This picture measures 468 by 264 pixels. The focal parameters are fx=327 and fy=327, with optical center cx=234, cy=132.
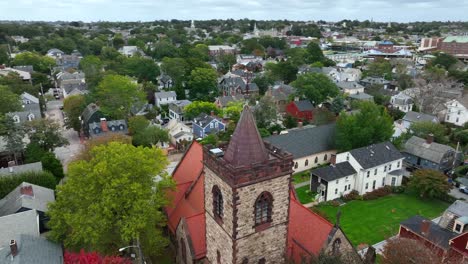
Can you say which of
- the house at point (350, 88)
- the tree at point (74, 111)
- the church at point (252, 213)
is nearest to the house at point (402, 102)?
the house at point (350, 88)

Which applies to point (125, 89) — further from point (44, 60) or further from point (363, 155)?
point (44, 60)

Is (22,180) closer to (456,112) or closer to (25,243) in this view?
(25,243)

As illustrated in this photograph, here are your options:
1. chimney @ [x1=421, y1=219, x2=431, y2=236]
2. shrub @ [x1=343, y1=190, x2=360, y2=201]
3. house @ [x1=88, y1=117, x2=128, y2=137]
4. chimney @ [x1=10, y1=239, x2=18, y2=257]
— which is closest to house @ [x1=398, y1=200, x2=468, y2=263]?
chimney @ [x1=421, y1=219, x2=431, y2=236]

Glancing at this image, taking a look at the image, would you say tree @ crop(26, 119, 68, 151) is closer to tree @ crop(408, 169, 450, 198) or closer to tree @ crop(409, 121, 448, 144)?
tree @ crop(408, 169, 450, 198)

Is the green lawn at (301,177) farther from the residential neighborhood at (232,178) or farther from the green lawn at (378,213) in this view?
the green lawn at (378,213)

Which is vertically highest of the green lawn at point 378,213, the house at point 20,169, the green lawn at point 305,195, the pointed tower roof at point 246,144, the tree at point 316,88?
the pointed tower roof at point 246,144
